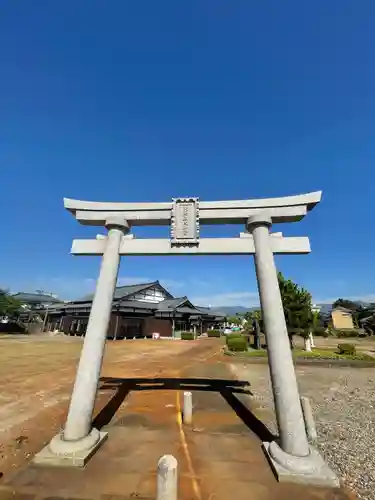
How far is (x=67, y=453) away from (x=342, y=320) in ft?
237

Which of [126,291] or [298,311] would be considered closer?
[298,311]

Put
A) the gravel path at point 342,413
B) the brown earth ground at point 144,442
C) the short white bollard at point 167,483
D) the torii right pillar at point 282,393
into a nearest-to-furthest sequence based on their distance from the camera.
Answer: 1. the short white bollard at point 167,483
2. the brown earth ground at point 144,442
3. the torii right pillar at point 282,393
4. the gravel path at point 342,413

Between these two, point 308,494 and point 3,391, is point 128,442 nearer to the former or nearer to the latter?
point 308,494

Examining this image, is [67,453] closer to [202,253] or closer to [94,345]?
[94,345]

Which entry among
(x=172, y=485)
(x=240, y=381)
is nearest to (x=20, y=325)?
(x=240, y=381)

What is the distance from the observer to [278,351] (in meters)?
5.11

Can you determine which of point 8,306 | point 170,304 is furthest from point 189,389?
point 8,306

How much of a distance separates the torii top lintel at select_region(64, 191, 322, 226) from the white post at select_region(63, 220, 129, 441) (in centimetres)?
39

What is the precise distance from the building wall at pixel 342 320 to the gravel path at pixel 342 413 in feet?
182

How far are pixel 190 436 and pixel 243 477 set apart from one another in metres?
1.81

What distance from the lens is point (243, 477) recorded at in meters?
4.22

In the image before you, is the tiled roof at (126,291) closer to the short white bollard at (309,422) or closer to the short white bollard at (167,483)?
the short white bollard at (309,422)

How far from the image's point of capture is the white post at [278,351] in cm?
459

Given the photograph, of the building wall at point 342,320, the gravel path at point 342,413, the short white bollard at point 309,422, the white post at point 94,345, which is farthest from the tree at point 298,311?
the building wall at point 342,320
